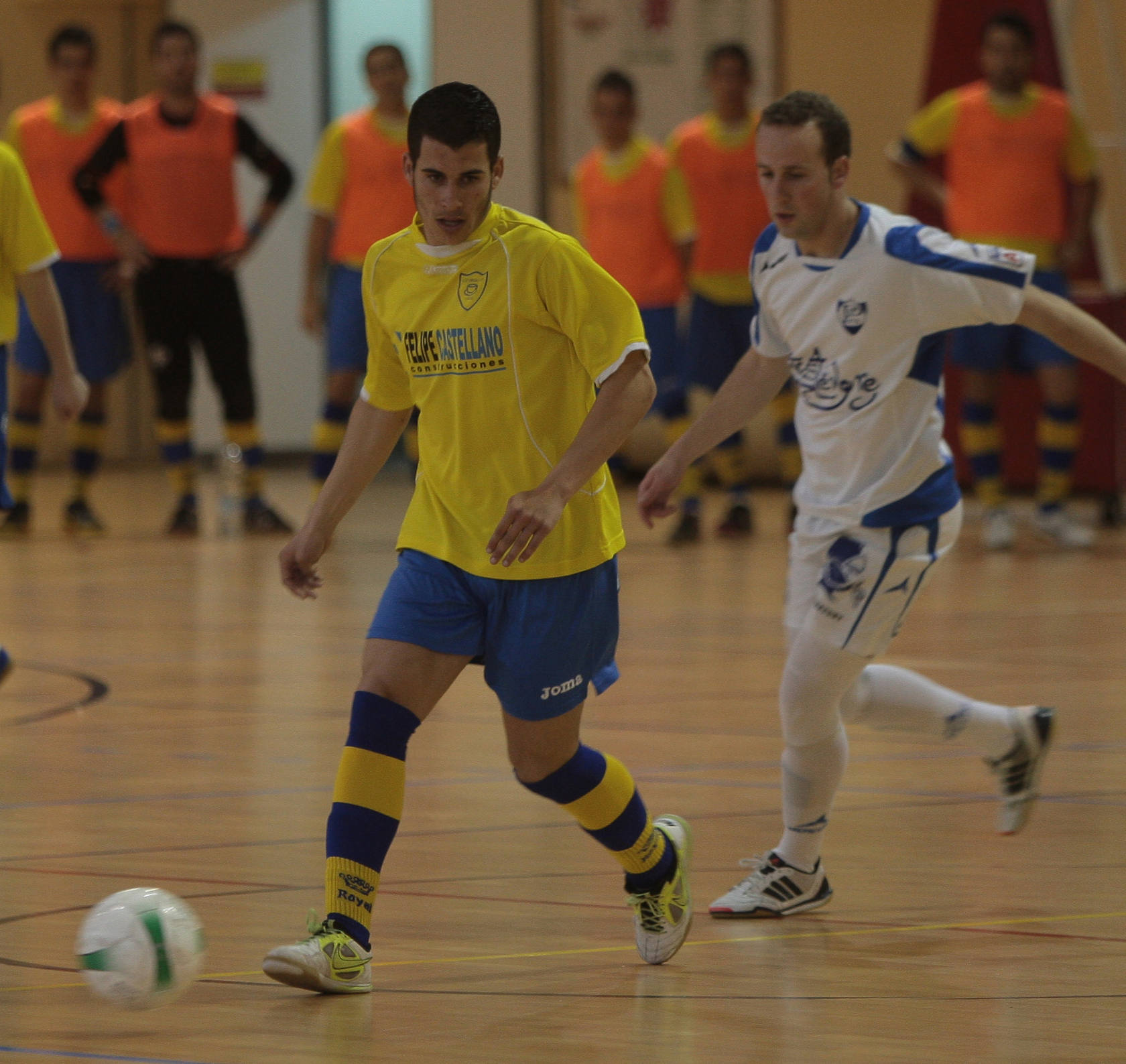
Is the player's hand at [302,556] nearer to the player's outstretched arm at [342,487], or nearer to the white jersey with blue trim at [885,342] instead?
the player's outstretched arm at [342,487]

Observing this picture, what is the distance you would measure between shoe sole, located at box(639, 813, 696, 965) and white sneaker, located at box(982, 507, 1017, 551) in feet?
22.5

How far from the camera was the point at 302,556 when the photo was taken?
3893 mm

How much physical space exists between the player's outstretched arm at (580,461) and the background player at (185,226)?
7895 mm

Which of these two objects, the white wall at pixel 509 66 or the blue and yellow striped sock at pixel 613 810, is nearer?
the blue and yellow striped sock at pixel 613 810

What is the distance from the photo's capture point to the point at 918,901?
168 inches

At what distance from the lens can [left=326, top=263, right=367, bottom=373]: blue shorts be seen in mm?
11164

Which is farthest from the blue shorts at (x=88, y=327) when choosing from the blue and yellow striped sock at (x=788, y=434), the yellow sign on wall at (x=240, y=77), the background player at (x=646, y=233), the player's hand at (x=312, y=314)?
the yellow sign on wall at (x=240, y=77)

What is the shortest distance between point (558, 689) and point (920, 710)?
1.21 meters

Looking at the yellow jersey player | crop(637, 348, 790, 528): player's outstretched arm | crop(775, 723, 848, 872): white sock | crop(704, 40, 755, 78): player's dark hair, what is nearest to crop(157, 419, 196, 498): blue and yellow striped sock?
crop(704, 40, 755, 78): player's dark hair

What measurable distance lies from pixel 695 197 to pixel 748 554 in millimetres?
2199

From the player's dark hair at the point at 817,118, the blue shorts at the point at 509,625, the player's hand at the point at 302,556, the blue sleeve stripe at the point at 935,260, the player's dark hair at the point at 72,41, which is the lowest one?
the blue shorts at the point at 509,625

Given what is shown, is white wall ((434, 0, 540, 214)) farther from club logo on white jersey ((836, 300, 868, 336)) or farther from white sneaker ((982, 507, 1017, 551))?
club logo on white jersey ((836, 300, 868, 336))

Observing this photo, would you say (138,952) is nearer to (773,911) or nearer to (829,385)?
(773,911)

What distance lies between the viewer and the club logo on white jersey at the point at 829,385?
448 cm
